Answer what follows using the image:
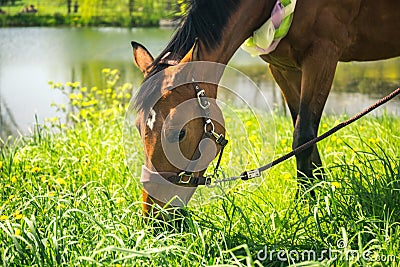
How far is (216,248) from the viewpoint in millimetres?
2236

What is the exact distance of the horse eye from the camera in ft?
7.08

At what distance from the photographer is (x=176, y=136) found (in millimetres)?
2174

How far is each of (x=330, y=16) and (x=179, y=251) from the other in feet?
3.98

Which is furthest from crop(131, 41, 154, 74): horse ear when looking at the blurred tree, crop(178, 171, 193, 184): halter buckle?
the blurred tree

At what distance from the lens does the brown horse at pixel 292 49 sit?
2191mm

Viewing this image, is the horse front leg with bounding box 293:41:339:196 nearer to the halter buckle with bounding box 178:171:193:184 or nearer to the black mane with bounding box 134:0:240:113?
the black mane with bounding box 134:0:240:113

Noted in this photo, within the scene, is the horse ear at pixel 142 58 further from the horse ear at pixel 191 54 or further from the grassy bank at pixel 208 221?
the grassy bank at pixel 208 221

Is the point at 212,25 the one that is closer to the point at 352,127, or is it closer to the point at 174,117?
the point at 174,117

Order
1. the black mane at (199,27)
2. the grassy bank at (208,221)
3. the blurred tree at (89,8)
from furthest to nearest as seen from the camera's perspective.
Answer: the blurred tree at (89,8) → the black mane at (199,27) → the grassy bank at (208,221)

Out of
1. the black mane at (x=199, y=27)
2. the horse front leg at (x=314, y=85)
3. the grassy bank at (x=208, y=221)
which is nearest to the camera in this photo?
the grassy bank at (x=208, y=221)

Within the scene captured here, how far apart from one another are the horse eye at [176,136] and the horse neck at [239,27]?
13.3 inches

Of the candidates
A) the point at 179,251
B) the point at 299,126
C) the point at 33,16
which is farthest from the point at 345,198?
the point at 33,16

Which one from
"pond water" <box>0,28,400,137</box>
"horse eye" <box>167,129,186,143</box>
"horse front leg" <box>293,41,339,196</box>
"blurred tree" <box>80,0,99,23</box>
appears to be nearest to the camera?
"horse eye" <box>167,129,186,143</box>
